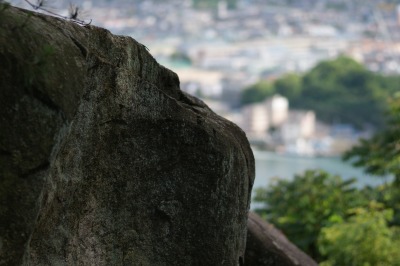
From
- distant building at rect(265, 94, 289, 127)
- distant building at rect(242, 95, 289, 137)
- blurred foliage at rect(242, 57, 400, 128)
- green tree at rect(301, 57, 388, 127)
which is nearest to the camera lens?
green tree at rect(301, 57, 388, 127)

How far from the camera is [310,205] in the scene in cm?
1844

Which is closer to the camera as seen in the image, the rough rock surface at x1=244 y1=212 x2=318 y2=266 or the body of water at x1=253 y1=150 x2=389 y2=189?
the rough rock surface at x1=244 y1=212 x2=318 y2=266

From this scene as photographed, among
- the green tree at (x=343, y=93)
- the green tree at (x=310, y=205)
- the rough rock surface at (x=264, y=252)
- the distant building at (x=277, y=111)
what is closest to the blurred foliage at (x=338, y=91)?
the green tree at (x=343, y=93)

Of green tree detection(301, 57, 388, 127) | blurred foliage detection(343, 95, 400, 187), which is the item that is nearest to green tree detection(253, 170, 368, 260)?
blurred foliage detection(343, 95, 400, 187)

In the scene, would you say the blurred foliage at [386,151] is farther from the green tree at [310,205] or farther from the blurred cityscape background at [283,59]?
the blurred cityscape background at [283,59]

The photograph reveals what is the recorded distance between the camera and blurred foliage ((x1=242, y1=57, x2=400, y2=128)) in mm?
73688

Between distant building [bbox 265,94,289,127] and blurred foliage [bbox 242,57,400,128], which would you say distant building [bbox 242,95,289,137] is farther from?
Answer: blurred foliage [bbox 242,57,400,128]

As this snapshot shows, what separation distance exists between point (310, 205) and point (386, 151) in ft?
5.95

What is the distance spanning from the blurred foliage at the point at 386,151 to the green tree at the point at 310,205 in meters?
0.60

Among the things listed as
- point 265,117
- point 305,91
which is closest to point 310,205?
point 265,117

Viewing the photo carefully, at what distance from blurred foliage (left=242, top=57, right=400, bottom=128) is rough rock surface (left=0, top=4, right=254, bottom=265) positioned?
65233 mm

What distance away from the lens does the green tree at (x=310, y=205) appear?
57.0 ft

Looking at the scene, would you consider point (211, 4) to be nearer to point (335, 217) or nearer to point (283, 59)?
point (283, 59)

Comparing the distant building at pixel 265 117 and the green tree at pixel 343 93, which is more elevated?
the green tree at pixel 343 93
